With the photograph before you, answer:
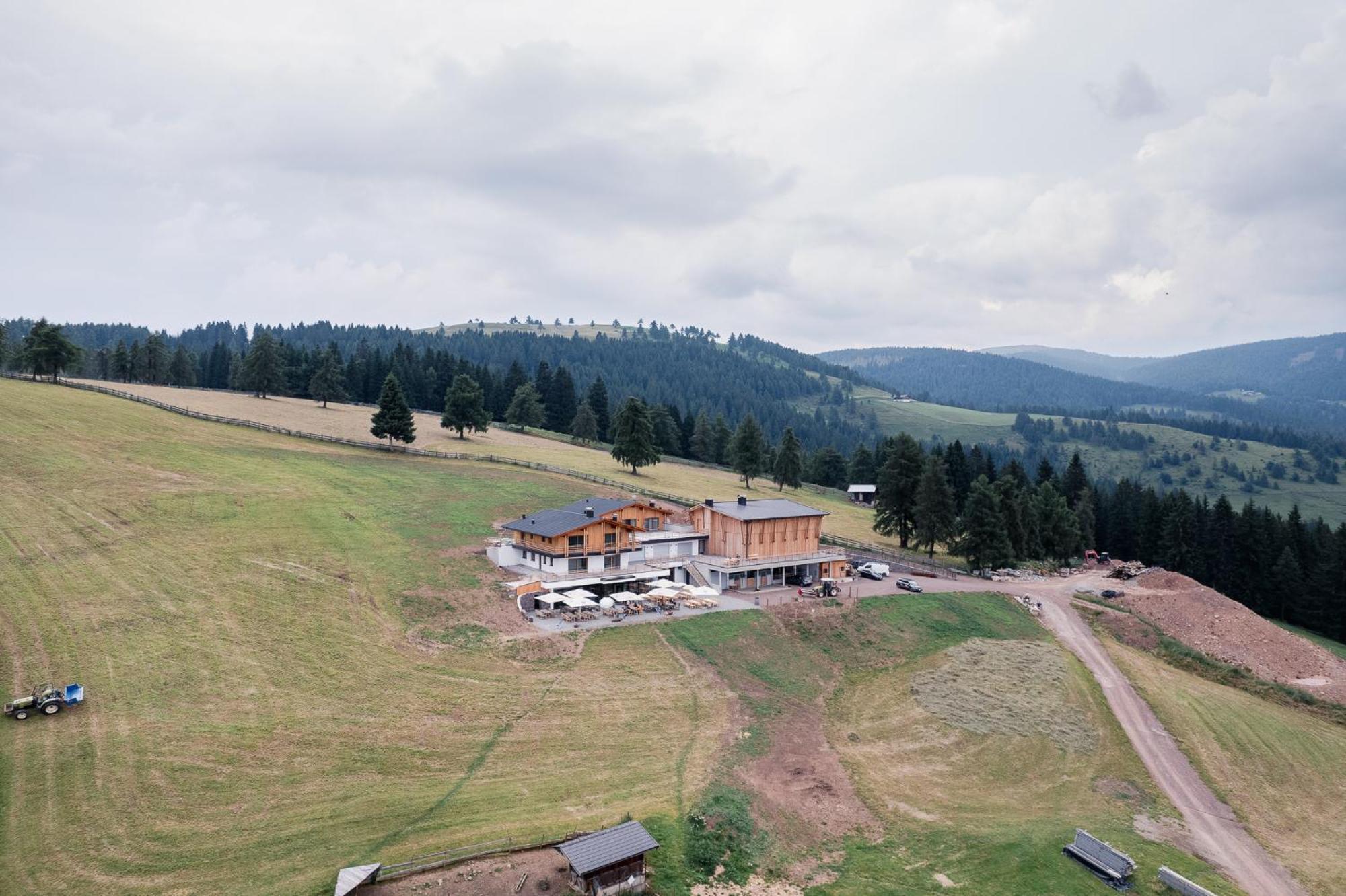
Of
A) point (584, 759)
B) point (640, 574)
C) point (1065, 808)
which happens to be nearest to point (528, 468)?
point (640, 574)

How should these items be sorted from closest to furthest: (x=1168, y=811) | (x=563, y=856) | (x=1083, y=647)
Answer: (x=563, y=856) → (x=1168, y=811) → (x=1083, y=647)

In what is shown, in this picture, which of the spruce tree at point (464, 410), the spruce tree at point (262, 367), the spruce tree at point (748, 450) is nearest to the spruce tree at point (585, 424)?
the spruce tree at point (464, 410)

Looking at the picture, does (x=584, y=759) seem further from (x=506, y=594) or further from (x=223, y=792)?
(x=506, y=594)

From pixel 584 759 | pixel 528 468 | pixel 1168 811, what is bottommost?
pixel 1168 811

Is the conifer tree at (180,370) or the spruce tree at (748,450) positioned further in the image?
the conifer tree at (180,370)

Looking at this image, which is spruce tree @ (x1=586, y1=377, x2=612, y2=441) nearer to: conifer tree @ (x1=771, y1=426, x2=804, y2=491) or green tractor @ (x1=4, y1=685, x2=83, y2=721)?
conifer tree @ (x1=771, y1=426, x2=804, y2=491)

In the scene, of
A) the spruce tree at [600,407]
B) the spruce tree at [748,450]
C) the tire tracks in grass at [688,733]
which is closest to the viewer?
the tire tracks in grass at [688,733]

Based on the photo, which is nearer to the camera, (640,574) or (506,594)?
(506,594)

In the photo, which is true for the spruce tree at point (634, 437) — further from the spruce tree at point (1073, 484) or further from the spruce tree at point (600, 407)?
the spruce tree at point (1073, 484)
